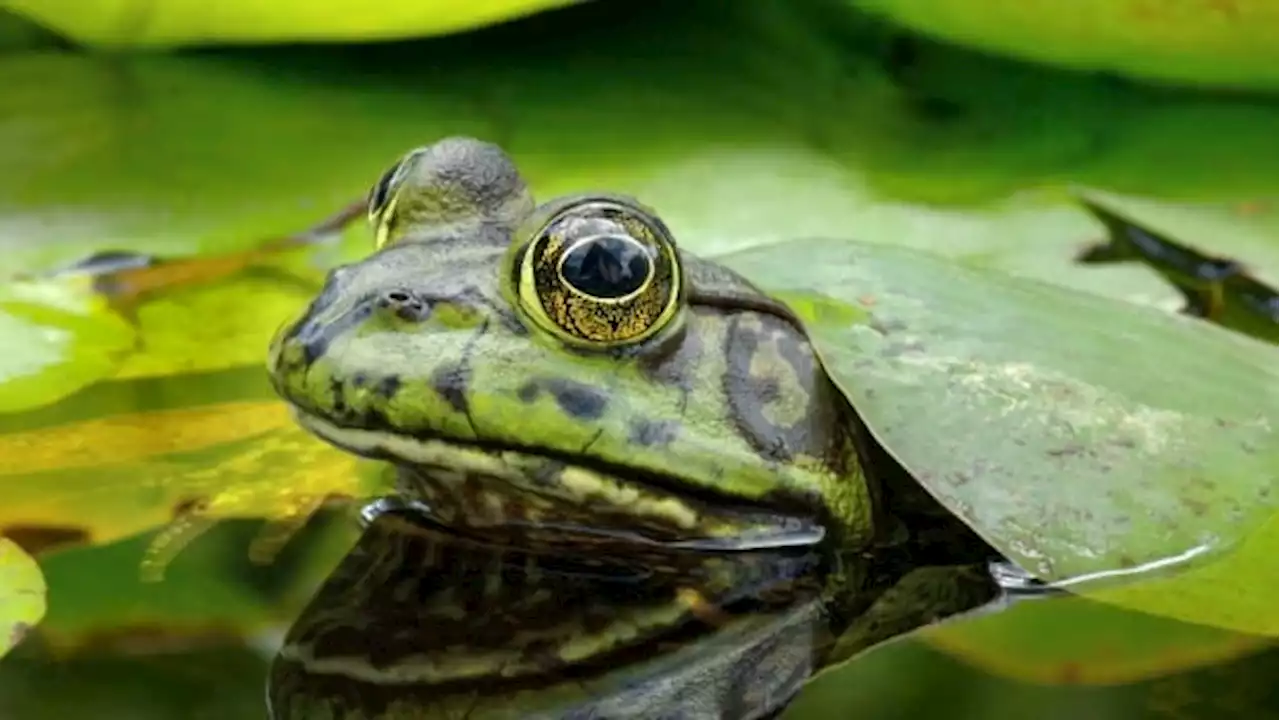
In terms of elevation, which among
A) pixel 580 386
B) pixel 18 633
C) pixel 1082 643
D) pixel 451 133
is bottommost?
pixel 18 633

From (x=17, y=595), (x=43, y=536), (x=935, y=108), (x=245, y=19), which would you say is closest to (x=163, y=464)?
(x=43, y=536)

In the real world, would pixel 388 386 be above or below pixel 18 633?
above

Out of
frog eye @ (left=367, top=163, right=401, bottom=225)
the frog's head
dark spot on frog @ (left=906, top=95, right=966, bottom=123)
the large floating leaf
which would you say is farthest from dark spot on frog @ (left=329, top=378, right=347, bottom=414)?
dark spot on frog @ (left=906, top=95, right=966, bottom=123)

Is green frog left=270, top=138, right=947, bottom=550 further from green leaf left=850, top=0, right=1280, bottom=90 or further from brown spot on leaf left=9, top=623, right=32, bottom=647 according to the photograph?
green leaf left=850, top=0, right=1280, bottom=90

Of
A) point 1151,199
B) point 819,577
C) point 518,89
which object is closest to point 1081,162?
point 1151,199

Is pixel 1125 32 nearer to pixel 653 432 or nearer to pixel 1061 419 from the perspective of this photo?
pixel 1061 419

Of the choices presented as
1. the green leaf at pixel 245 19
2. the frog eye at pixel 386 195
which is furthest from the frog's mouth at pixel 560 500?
the green leaf at pixel 245 19

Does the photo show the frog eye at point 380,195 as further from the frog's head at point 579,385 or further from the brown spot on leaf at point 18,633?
the brown spot on leaf at point 18,633
